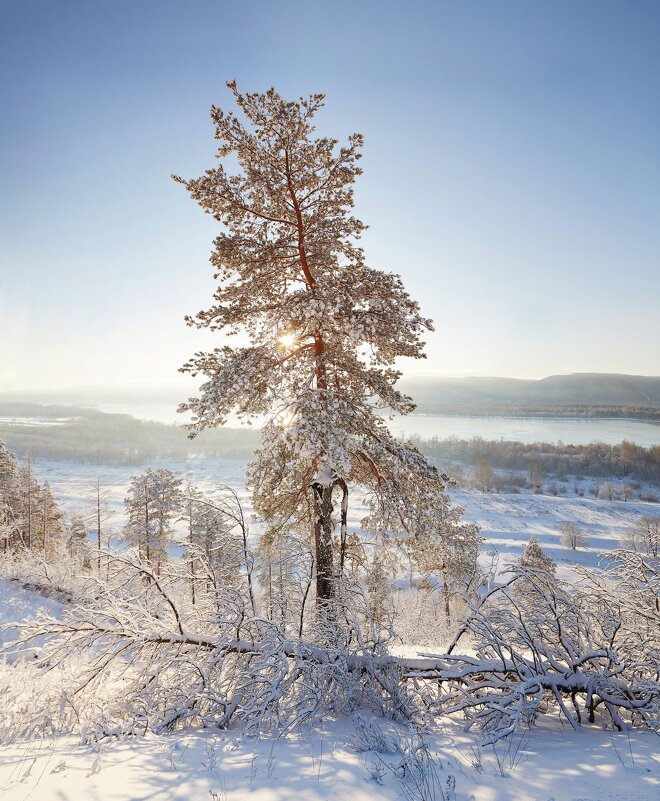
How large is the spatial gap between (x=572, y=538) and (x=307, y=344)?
63528 millimetres

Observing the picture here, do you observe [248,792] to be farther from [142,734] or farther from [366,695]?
[366,695]

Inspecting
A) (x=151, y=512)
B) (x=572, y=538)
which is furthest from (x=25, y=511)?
(x=572, y=538)

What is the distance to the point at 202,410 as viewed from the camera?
7.29 metres

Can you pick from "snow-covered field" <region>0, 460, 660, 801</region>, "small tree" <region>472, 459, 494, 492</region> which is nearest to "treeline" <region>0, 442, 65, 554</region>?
"snow-covered field" <region>0, 460, 660, 801</region>

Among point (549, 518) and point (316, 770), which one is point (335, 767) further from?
point (549, 518)

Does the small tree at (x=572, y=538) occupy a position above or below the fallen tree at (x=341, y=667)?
below

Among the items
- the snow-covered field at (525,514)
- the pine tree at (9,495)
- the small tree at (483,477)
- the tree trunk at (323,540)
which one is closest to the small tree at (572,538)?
the snow-covered field at (525,514)

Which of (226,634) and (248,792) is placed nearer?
(248,792)

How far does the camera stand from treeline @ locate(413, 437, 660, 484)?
106 metres

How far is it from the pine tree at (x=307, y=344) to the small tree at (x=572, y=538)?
200 ft

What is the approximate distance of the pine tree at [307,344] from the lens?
7.29 m

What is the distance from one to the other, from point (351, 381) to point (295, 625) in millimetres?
4956

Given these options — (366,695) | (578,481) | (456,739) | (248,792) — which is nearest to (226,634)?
(366,695)

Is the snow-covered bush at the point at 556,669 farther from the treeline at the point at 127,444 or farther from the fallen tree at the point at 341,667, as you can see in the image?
the treeline at the point at 127,444
